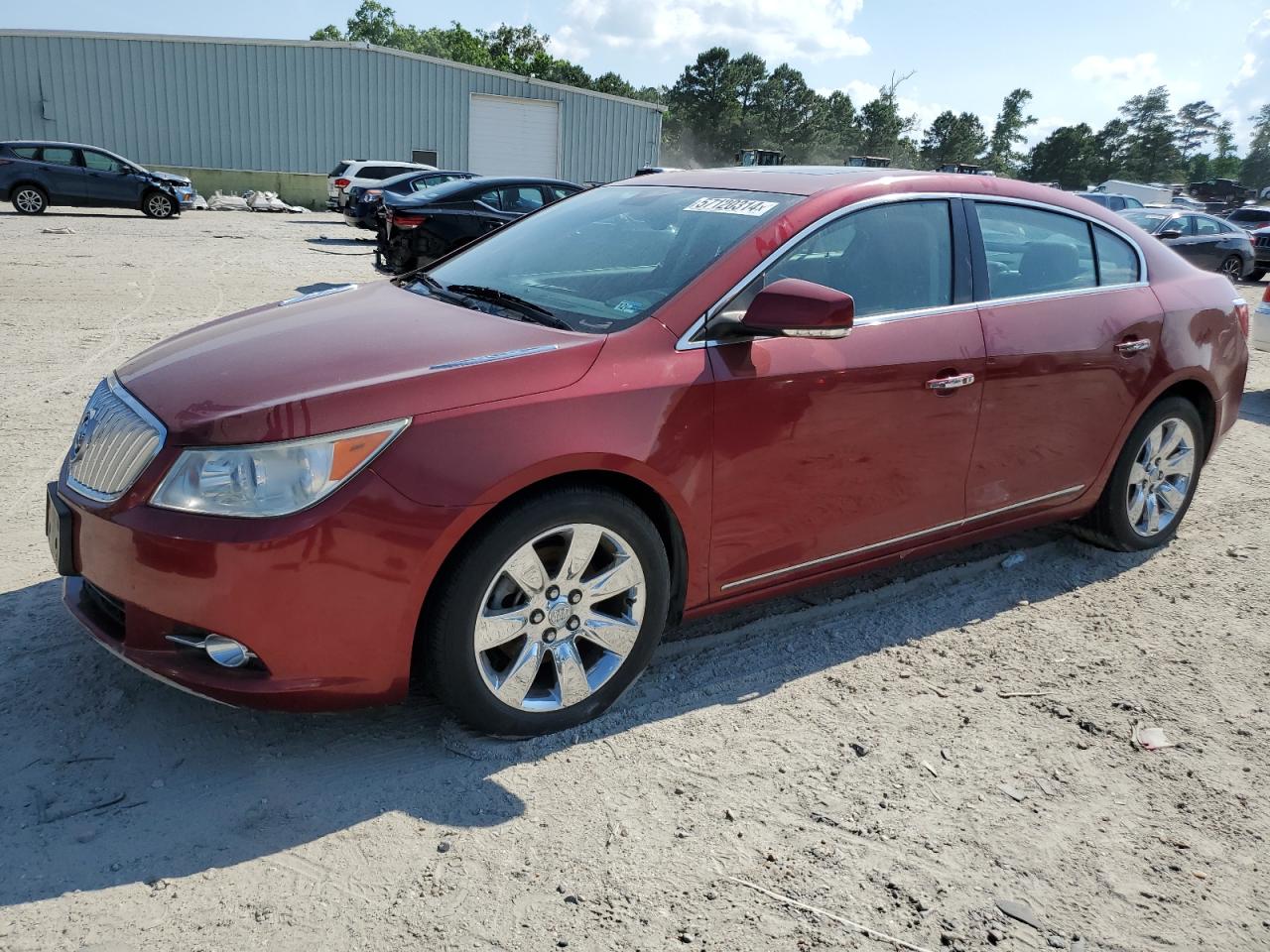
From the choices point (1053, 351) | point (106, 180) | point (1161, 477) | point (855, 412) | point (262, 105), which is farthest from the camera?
point (262, 105)

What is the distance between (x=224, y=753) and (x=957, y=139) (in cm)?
9467

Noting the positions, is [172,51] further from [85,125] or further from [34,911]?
[34,911]

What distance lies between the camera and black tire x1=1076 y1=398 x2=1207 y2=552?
4.49 meters

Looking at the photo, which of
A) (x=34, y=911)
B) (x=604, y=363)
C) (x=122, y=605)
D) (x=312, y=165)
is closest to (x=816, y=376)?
(x=604, y=363)

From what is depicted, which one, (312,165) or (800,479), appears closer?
(800,479)

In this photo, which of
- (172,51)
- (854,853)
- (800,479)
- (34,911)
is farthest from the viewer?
(172,51)

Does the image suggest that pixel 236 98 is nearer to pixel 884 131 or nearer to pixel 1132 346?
pixel 1132 346

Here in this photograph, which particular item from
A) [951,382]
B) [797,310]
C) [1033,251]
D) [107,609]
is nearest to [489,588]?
[107,609]

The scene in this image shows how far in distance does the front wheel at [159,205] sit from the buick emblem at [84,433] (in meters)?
21.5

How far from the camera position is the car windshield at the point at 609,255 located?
10.7 feet

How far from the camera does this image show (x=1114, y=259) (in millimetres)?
4398

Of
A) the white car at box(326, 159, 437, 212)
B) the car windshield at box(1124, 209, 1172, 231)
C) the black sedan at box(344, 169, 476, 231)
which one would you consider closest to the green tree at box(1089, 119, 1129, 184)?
the car windshield at box(1124, 209, 1172, 231)

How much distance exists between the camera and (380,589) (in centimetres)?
260

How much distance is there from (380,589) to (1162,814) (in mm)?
2298
